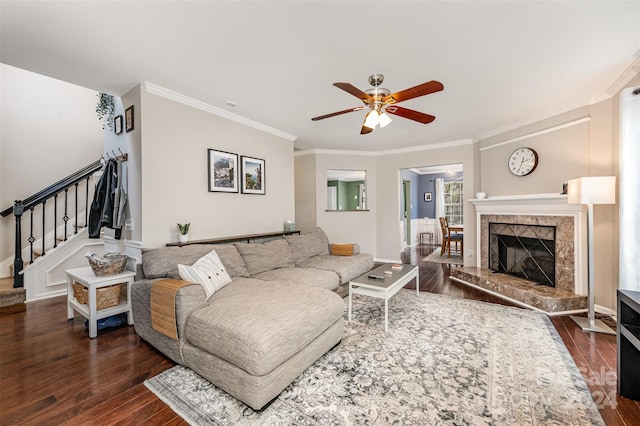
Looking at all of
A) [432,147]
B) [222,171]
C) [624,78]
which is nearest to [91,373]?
[222,171]

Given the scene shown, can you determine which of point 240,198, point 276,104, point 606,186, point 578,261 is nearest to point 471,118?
point 606,186

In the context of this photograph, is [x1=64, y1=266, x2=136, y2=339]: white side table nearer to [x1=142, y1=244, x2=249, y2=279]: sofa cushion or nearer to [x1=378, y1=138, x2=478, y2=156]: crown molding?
[x1=142, y1=244, x2=249, y2=279]: sofa cushion

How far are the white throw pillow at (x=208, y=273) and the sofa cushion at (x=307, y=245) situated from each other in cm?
135

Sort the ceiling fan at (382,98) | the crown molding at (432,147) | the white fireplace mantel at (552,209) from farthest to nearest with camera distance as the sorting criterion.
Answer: the crown molding at (432,147) < the white fireplace mantel at (552,209) < the ceiling fan at (382,98)

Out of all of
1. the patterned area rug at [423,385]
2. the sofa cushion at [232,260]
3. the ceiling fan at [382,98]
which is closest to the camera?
the patterned area rug at [423,385]

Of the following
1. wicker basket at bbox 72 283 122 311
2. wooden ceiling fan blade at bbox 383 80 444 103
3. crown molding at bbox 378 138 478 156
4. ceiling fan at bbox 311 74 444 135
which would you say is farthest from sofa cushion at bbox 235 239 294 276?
crown molding at bbox 378 138 478 156

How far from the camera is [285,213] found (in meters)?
4.72

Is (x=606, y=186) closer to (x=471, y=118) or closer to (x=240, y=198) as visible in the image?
(x=471, y=118)

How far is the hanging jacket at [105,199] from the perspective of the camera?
312 centimetres

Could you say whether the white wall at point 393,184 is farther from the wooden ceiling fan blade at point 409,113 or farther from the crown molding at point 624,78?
the wooden ceiling fan blade at point 409,113

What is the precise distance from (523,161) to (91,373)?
18.6 ft

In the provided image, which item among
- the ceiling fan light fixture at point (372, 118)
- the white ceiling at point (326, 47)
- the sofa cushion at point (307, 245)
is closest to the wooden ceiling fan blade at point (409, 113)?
the ceiling fan light fixture at point (372, 118)

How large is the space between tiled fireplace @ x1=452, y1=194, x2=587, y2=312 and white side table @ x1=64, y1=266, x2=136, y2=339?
472 cm

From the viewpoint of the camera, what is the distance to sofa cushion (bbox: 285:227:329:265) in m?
3.90
